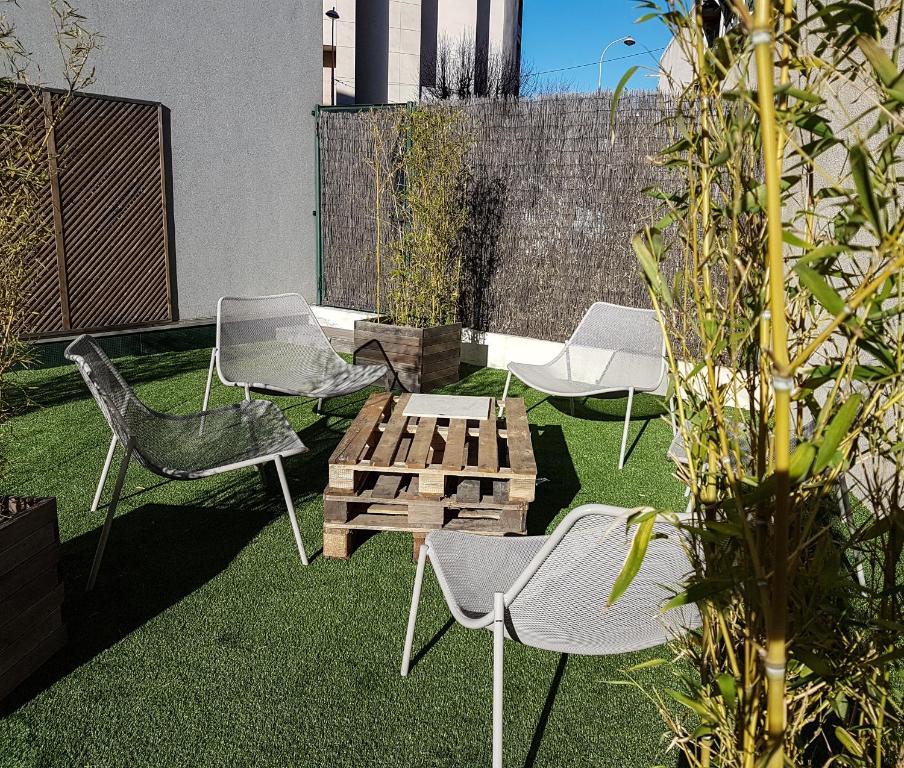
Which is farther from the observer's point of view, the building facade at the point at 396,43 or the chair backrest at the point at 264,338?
the building facade at the point at 396,43

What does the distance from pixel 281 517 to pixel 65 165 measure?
4663 millimetres

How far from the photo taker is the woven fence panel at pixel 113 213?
6738 mm

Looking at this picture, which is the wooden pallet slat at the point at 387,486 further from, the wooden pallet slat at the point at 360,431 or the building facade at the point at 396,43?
the building facade at the point at 396,43

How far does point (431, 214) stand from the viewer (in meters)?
6.32

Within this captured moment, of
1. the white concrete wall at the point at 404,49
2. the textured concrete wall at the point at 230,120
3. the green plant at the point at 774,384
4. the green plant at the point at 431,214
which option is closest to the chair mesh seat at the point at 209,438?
the green plant at the point at 774,384

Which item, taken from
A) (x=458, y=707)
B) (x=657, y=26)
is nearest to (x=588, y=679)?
(x=458, y=707)

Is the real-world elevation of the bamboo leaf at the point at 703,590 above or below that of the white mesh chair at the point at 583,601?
above

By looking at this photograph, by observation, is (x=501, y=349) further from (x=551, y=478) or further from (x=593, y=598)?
(x=593, y=598)

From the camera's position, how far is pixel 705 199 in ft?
3.78

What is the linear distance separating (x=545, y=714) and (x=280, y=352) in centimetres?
310

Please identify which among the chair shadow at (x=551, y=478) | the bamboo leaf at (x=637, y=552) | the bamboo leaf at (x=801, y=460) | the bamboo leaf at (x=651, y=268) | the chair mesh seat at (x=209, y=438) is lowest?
the chair shadow at (x=551, y=478)

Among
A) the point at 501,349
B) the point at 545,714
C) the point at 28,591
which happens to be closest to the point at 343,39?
the point at 501,349

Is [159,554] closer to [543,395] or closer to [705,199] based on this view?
[705,199]

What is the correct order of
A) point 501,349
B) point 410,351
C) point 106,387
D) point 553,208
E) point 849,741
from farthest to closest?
point 501,349 → point 553,208 → point 410,351 → point 106,387 → point 849,741
